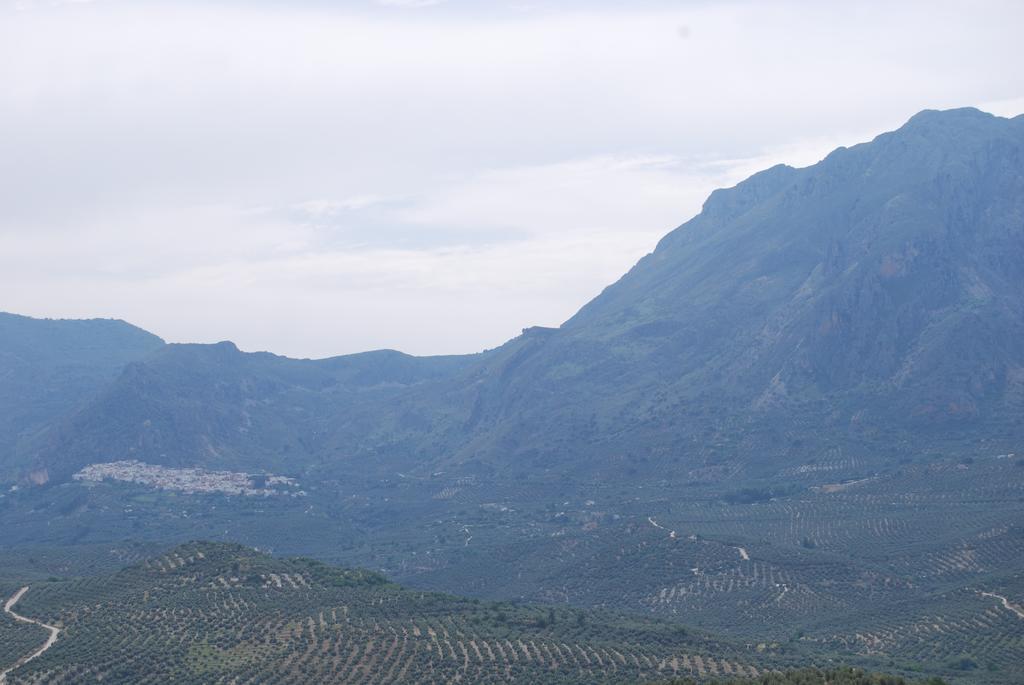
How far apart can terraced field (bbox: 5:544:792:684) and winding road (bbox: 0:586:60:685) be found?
0.80 m

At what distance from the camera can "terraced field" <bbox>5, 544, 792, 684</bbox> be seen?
88.1 metres

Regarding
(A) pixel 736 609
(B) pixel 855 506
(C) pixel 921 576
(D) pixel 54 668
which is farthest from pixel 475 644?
(B) pixel 855 506

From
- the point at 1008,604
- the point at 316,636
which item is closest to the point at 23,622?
the point at 316,636

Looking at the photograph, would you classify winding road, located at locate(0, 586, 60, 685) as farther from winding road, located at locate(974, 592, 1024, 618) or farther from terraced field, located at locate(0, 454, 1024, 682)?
winding road, located at locate(974, 592, 1024, 618)

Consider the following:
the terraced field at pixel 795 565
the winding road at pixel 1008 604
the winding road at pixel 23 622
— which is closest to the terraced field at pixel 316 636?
the winding road at pixel 23 622

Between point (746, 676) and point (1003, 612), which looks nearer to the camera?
point (746, 676)

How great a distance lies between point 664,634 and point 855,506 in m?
79.7

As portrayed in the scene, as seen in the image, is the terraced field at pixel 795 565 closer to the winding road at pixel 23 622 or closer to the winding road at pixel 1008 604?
the winding road at pixel 1008 604

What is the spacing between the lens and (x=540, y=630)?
332 ft

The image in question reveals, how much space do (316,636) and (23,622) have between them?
23.4 meters

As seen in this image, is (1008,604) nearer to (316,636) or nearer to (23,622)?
(316,636)

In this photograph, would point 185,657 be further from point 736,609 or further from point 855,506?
point 855,506

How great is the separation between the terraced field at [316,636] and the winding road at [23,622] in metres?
0.80

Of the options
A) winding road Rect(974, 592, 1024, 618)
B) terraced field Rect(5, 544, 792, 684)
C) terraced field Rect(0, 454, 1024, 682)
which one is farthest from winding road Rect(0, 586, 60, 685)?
winding road Rect(974, 592, 1024, 618)
